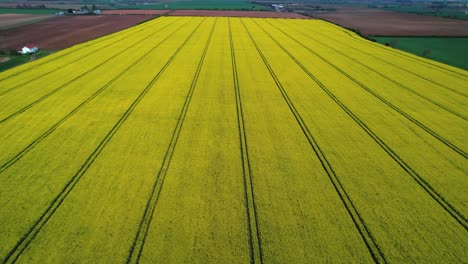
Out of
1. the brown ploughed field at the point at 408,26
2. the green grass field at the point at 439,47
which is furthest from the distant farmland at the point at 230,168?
the brown ploughed field at the point at 408,26

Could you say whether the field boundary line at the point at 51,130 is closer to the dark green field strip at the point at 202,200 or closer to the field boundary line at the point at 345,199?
the dark green field strip at the point at 202,200

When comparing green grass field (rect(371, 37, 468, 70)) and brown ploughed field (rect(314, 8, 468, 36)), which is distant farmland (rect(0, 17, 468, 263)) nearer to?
green grass field (rect(371, 37, 468, 70))

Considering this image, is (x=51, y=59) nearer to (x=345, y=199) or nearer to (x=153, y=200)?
(x=153, y=200)

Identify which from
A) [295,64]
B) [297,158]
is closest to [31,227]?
[297,158]

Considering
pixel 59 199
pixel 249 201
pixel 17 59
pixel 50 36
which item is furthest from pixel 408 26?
pixel 59 199

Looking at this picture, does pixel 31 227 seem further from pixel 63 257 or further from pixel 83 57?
pixel 83 57
